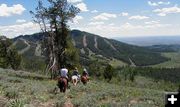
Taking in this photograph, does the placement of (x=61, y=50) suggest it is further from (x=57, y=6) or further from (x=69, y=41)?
(x=57, y=6)

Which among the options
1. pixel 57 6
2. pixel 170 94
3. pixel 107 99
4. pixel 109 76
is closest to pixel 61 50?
pixel 57 6

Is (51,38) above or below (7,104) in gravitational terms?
above

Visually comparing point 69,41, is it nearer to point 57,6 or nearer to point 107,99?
point 57,6

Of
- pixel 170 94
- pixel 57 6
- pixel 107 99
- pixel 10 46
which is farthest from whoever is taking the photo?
pixel 10 46

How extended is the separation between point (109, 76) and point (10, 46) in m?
44.0

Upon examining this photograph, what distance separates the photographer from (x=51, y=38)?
50531mm

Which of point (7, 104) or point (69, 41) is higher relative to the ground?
point (69, 41)

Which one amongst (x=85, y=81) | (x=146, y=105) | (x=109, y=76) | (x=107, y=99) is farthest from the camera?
(x=109, y=76)

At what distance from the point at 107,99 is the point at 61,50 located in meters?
30.0

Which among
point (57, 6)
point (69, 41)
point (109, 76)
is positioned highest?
point (57, 6)

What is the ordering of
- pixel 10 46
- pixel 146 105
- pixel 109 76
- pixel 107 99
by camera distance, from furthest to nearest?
pixel 109 76 < pixel 10 46 < pixel 107 99 < pixel 146 105

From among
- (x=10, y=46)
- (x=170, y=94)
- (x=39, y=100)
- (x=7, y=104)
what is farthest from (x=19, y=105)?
(x=10, y=46)

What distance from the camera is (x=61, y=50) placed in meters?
52.1

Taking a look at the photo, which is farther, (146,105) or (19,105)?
(146,105)
